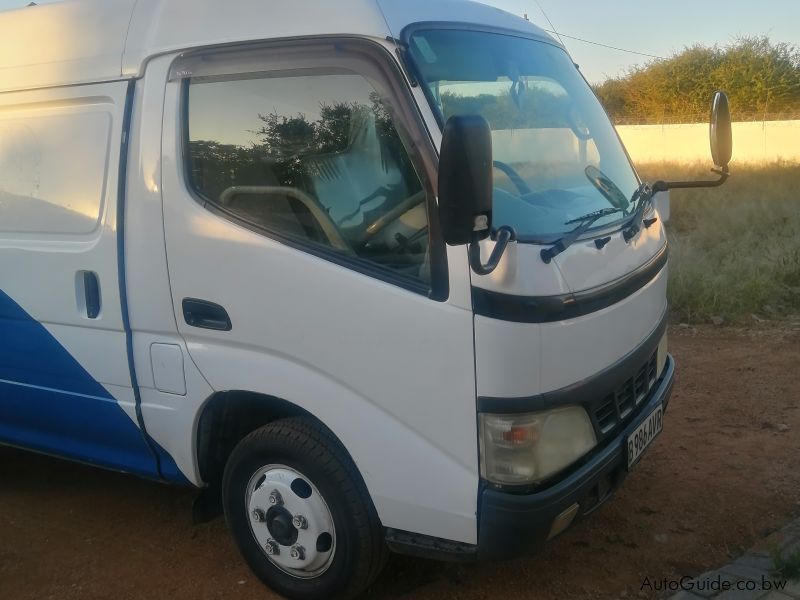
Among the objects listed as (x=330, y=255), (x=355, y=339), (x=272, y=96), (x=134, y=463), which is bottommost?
(x=134, y=463)

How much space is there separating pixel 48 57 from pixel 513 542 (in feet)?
9.42

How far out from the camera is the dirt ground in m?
3.58

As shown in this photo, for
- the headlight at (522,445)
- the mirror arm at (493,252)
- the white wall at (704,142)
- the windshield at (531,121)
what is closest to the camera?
the mirror arm at (493,252)

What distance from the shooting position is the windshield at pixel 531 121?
9.77ft

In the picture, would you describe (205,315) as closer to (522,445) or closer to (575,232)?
(522,445)

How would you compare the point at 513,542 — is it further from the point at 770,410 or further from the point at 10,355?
the point at 770,410

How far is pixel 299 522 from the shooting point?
3.25 metres

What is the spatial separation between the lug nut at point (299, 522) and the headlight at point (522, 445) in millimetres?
825

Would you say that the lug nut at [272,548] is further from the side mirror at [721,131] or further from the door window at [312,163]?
the side mirror at [721,131]

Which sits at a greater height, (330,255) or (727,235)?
(330,255)

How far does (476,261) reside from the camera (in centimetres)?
262

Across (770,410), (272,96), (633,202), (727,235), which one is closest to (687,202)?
(727,235)

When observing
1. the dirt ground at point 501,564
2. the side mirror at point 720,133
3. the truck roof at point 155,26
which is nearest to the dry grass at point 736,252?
the dirt ground at point 501,564

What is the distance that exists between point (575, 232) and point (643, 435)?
3.22 feet
